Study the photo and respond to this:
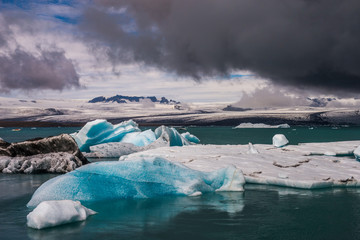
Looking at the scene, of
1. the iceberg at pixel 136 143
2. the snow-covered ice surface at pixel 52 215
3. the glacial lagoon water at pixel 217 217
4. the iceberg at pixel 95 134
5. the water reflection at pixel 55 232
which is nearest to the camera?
the water reflection at pixel 55 232

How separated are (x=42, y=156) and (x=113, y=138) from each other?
35.8 feet

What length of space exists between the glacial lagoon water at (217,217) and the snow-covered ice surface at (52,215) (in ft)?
0.40

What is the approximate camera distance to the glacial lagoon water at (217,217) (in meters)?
5.85

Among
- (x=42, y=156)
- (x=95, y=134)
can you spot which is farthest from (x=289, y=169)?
(x=95, y=134)

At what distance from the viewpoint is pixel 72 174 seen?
8.62 meters

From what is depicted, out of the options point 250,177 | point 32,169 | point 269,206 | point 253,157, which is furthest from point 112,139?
point 269,206

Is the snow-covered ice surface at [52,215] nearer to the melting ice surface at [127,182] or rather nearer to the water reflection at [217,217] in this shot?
the water reflection at [217,217]

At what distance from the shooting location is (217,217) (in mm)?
6859

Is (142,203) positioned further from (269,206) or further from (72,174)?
(269,206)

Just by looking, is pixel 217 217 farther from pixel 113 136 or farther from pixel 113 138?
pixel 113 138

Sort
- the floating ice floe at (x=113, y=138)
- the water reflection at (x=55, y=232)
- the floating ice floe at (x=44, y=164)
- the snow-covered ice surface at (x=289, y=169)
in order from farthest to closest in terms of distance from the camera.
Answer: the floating ice floe at (x=113, y=138) → the floating ice floe at (x=44, y=164) → the snow-covered ice surface at (x=289, y=169) → the water reflection at (x=55, y=232)

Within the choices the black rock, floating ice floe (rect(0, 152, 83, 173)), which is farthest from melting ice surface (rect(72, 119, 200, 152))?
floating ice floe (rect(0, 152, 83, 173))

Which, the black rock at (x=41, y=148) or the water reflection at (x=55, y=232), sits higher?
the black rock at (x=41, y=148)

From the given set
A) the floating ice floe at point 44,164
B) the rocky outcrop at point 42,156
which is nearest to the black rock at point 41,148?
the rocky outcrop at point 42,156
